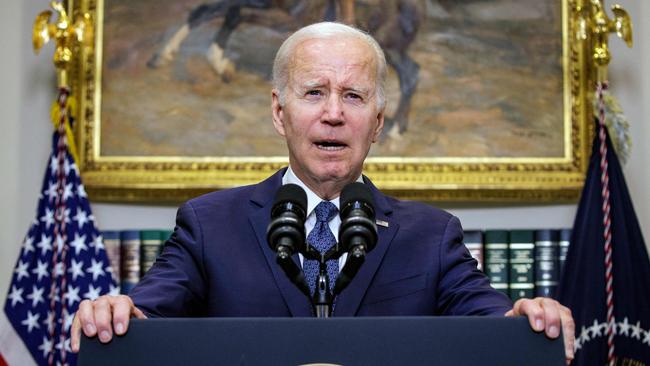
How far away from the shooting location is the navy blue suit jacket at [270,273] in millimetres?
2539

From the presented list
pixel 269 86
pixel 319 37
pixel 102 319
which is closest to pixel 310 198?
pixel 319 37

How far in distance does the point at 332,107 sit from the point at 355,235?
78 centimetres

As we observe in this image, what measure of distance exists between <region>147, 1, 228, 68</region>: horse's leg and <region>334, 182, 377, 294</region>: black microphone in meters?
3.67

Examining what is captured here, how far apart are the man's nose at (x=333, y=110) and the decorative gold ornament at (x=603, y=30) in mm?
2859

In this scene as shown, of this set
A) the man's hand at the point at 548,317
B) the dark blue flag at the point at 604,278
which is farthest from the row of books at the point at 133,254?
the man's hand at the point at 548,317

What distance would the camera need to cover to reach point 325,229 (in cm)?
272

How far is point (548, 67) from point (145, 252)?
2.46 m

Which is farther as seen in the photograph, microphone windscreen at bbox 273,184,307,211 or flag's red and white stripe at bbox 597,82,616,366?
flag's red and white stripe at bbox 597,82,616,366

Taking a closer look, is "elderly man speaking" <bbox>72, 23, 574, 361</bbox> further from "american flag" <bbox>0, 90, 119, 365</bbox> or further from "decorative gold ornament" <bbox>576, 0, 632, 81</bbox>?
"decorative gold ornament" <bbox>576, 0, 632, 81</bbox>

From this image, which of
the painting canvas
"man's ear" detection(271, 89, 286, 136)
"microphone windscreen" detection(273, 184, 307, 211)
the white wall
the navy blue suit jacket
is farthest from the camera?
the painting canvas

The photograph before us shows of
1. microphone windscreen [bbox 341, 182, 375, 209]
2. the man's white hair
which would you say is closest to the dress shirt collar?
the man's white hair

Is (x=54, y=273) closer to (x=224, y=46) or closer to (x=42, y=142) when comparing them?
(x=42, y=142)

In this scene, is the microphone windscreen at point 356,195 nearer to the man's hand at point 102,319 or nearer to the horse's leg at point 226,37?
the man's hand at point 102,319

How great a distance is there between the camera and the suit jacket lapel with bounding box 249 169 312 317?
8.36ft
